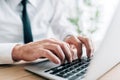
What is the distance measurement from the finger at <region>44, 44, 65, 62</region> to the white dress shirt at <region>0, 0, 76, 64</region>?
0.43 metres

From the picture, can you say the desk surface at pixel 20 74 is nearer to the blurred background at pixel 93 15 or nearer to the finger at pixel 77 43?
the finger at pixel 77 43

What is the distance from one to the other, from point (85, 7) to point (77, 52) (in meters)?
1.76

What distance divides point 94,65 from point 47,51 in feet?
0.84

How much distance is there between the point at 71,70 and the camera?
617 mm

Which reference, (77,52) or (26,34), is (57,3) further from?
(77,52)

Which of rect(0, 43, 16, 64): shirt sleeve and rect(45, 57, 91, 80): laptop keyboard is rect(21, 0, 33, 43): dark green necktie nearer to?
rect(0, 43, 16, 64): shirt sleeve

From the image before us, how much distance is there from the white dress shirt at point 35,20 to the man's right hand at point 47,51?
39 centimetres

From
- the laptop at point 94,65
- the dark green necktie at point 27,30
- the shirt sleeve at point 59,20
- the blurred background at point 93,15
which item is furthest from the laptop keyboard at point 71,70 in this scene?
the blurred background at point 93,15

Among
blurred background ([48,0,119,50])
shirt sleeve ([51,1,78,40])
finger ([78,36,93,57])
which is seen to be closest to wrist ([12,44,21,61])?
finger ([78,36,93,57])

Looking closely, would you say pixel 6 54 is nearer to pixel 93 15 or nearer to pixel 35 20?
pixel 35 20

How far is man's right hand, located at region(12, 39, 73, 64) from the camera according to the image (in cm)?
67

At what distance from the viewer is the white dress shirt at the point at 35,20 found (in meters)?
1.11

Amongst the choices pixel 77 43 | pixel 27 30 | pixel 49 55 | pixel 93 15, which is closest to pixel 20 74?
pixel 49 55

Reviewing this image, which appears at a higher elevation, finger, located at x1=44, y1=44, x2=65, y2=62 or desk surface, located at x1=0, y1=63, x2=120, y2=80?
finger, located at x1=44, y1=44, x2=65, y2=62
